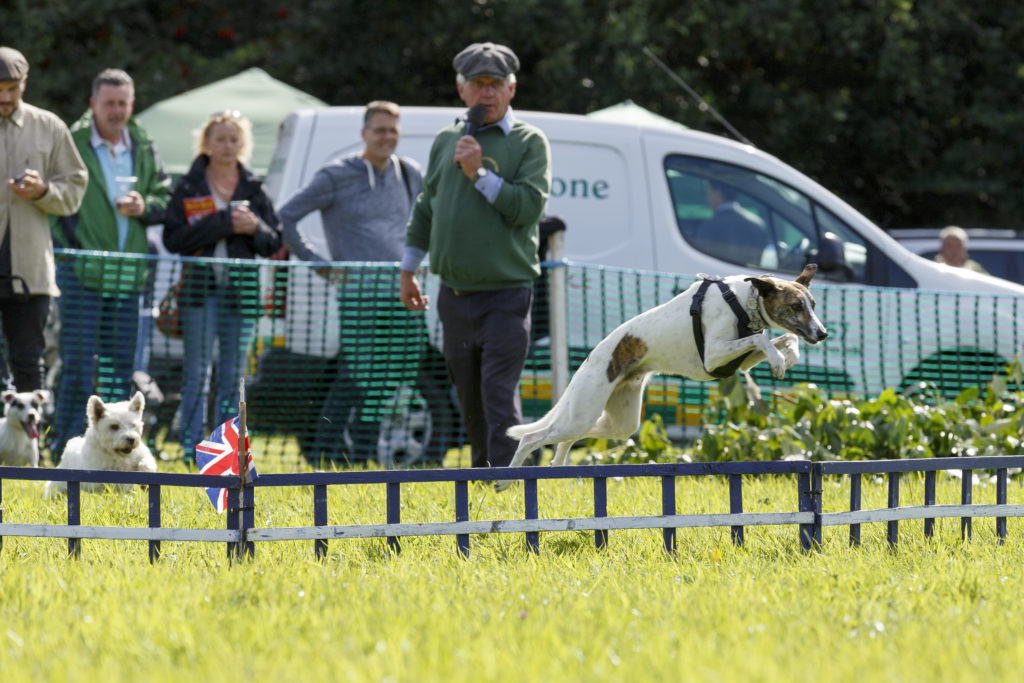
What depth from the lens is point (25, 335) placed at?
6730 mm

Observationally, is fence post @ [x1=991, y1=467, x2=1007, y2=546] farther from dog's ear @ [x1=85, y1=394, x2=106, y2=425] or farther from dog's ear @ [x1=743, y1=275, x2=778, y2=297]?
dog's ear @ [x1=85, y1=394, x2=106, y2=425]

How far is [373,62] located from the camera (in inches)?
741

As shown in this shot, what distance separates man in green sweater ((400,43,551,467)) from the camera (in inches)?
230

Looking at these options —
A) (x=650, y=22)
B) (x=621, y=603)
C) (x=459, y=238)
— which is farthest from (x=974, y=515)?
(x=650, y=22)

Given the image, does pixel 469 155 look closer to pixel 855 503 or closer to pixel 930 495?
pixel 855 503

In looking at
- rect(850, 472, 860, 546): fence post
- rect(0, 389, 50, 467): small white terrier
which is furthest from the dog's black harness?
rect(0, 389, 50, 467): small white terrier

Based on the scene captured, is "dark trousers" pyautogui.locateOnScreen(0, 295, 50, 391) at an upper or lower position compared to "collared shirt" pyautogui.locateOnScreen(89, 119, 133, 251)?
lower

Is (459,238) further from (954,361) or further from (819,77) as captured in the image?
(819,77)

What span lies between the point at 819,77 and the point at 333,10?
705cm

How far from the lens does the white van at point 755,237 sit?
27.4ft

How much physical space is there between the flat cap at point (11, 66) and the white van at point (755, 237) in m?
2.04

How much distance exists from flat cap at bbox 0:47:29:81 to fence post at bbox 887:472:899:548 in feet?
14.6

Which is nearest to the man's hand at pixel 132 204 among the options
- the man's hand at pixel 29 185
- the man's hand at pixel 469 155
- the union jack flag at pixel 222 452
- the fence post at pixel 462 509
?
the man's hand at pixel 29 185

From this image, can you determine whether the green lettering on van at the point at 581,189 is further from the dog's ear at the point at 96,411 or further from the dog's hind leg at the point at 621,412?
the dog's ear at the point at 96,411
